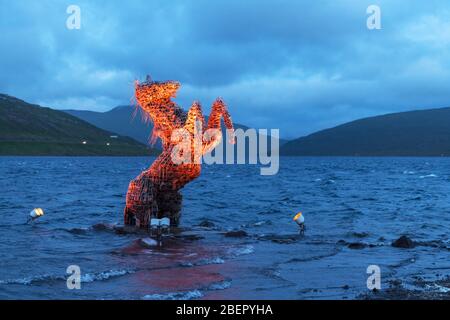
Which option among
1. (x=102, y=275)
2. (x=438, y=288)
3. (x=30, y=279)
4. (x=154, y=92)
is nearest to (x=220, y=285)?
(x=102, y=275)

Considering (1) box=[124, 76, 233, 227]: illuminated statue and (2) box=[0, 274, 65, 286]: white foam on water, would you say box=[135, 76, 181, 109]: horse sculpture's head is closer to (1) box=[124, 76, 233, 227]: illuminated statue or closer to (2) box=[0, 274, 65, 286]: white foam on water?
(1) box=[124, 76, 233, 227]: illuminated statue

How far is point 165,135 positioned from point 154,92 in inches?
64.0

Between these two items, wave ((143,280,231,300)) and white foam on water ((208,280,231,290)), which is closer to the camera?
wave ((143,280,231,300))

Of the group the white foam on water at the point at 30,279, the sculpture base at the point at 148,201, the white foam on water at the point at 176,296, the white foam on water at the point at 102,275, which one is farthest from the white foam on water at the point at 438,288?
the sculpture base at the point at 148,201

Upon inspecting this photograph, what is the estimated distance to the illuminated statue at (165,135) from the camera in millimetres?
21281

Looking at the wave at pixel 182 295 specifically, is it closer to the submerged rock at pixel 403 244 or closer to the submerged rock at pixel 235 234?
the submerged rock at pixel 235 234

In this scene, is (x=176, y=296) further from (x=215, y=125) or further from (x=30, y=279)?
(x=215, y=125)

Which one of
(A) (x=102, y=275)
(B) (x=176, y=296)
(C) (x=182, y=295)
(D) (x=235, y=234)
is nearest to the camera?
(B) (x=176, y=296)

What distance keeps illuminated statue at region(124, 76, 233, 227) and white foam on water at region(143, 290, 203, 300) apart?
9.12 m

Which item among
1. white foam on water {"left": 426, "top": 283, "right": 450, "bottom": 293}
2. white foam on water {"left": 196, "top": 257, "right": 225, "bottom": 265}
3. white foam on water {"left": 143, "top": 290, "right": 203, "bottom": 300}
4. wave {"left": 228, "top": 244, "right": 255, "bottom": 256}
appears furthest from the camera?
wave {"left": 228, "top": 244, "right": 255, "bottom": 256}

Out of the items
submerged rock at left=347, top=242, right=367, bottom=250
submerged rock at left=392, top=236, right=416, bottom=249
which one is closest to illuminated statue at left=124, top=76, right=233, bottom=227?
submerged rock at left=347, top=242, right=367, bottom=250

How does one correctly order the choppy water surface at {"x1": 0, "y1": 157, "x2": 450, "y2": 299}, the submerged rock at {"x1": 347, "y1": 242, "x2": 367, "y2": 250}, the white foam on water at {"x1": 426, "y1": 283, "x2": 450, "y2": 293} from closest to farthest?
the white foam on water at {"x1": 426, "y1": 283, "x2": 450, "y2": 293} → the choppy water surface at {"x1": 0, "y1": 157, "x2": 450, "y2": 299} → the submerged rock at {"x1": 347, "y1": 242, "x2": 367, "y2": 250}

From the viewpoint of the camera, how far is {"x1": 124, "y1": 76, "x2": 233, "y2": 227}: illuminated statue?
2128 cm

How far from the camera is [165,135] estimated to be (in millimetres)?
21703
